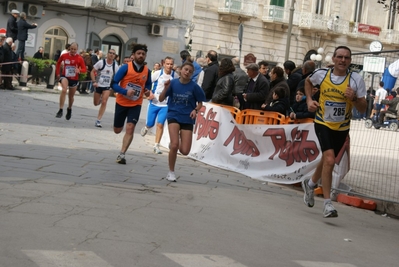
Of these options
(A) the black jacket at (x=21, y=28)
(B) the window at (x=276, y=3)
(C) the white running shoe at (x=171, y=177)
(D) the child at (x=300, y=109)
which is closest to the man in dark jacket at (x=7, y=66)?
(A) the black jacket at (x=21, y=28)

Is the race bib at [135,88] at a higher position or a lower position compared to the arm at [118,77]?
lower

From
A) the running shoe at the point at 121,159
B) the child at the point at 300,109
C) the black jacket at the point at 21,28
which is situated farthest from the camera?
the black jacket at the point at 21,28

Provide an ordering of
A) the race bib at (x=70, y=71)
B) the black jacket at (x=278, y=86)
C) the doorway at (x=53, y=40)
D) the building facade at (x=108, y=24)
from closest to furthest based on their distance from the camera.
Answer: the black jacket at (x=278, y=86) → the race bib at (x=70, y=71) → the building facade at (x=108, y=24) → the doorway at (x=53, y=40)

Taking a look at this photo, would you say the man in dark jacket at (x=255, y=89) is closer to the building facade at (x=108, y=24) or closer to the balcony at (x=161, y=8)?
the building facade at (x=108, y=24)

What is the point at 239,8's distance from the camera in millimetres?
48406

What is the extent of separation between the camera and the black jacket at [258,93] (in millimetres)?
14320

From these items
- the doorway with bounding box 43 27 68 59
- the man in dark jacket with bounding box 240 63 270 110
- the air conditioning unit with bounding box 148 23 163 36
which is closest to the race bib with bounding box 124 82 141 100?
the man in dark jacket with bounding box 240 63 270 110

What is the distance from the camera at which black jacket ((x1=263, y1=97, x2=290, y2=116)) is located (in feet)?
44.6

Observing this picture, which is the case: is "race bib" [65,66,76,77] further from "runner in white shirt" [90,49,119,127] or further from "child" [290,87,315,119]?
"child" [290,87,315,119]

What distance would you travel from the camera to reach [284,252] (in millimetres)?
7172

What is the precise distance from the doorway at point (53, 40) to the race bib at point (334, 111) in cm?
3308

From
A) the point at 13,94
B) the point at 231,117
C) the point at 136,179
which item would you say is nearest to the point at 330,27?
the point at 13,94

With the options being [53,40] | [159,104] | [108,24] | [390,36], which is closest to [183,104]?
[159,104]

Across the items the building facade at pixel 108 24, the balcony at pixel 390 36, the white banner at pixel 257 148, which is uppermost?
the balcony at pixel 390 36
